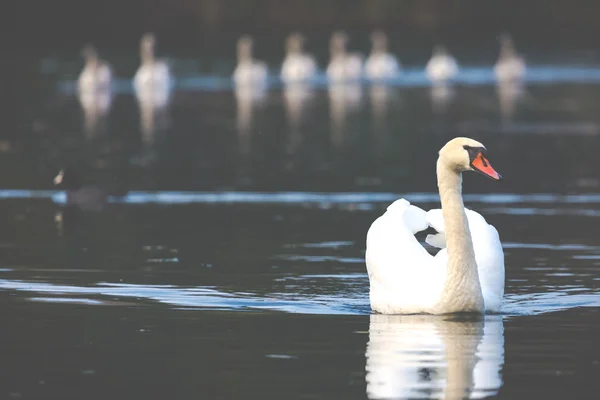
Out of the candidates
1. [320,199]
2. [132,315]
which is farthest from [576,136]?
[132,315]

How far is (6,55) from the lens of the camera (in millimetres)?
64625

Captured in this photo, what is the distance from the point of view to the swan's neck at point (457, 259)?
39.3 ft

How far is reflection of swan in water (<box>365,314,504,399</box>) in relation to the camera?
377 inches

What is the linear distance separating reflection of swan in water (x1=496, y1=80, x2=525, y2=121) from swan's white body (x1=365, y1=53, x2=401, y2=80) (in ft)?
16.2

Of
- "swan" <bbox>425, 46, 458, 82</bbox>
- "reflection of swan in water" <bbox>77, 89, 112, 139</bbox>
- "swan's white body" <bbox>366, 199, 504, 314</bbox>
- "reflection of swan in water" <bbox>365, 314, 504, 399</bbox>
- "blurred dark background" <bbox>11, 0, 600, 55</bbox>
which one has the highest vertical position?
"blurred dark background" <bbox>11, 0, 600, 55</bbox>

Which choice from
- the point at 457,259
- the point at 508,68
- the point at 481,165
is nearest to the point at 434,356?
the point at 457,259

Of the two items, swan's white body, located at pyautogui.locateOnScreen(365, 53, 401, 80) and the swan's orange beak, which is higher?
swan's white body, located at pyautogui.locateOnScreen(365, 53, 401, 80)

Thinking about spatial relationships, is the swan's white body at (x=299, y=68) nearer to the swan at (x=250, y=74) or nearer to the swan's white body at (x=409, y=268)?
the swan at (x=250, y=74)

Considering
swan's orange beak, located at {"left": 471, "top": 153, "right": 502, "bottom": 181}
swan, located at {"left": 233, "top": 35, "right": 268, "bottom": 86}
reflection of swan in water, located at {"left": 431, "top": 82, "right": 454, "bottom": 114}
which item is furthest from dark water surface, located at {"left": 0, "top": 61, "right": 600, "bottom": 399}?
swan, located at {"left": 233, "top": 35, "right": 268, "bottom": 86}

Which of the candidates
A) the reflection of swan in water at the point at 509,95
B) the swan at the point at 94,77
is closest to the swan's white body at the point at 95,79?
the swan at the point at 94,77

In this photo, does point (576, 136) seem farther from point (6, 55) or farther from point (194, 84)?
point (6, 55)

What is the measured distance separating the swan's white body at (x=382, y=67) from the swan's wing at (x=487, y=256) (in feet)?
146

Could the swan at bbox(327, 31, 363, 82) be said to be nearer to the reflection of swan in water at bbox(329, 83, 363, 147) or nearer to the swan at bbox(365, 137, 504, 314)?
the reflection of swan in water at bbox(329, 83, 363, 147)

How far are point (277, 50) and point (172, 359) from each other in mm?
62864
